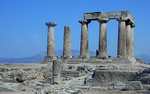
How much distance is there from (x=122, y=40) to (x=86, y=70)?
527 inches

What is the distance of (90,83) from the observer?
2598 cm

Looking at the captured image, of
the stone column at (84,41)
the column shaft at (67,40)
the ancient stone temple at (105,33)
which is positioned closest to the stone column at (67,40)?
the column shaft at (67,40)

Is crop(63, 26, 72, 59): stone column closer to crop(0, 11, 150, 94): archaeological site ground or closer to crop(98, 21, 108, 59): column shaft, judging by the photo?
crop(0, 11, 150, 94): archaeological site ground

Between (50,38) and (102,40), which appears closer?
(102,40)

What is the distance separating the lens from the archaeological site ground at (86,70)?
2327 cm

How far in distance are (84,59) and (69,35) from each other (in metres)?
5.84

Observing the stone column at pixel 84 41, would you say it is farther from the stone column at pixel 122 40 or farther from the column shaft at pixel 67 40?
the stone column at pixel 122 40

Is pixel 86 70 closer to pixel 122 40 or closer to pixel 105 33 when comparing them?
pixel 122 40

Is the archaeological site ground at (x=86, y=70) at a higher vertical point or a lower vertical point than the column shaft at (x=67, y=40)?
lower

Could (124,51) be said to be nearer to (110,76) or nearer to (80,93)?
(110,76)

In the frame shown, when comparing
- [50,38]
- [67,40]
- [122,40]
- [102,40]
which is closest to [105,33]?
[102,40]

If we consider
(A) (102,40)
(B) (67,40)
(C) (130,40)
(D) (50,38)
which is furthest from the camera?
(D) (50,38)

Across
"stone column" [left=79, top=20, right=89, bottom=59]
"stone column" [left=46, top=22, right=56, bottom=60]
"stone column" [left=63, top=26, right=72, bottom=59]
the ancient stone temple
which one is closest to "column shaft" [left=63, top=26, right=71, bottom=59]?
"stone column" [left=63, top=26, right=72, bottom=59]

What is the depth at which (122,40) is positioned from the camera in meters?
50.2
